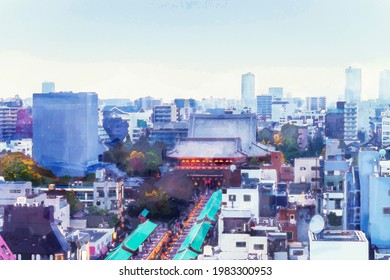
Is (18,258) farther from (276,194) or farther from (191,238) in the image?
(276,194)

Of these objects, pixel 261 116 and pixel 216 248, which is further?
pixel 261 116

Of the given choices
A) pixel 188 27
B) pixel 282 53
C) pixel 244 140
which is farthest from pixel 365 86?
pixel 188 27

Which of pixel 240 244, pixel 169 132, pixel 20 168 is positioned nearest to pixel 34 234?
pixel 20 168

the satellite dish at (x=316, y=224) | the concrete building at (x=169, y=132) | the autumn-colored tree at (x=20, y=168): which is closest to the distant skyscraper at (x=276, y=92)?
the concrete building at (x=169, y=132)

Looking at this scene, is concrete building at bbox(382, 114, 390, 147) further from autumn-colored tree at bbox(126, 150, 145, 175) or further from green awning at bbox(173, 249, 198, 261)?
autumn-colored tree at bbox(126, 150, 145, 175)

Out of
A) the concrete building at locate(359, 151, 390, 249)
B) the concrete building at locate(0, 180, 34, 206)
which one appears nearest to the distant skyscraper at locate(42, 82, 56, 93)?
the concrete building at locate(0, 180, 34, 206)

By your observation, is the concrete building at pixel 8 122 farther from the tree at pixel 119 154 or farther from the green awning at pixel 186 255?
the green awning at pixel 186 255
